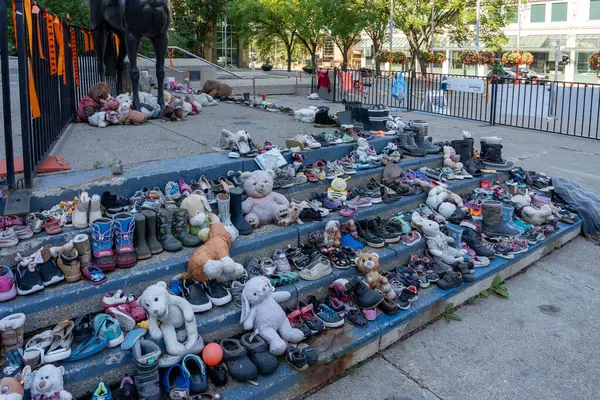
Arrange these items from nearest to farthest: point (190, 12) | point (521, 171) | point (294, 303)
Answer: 1. point (294, 303)
2. point (521, 171)
3. point (190, 12)

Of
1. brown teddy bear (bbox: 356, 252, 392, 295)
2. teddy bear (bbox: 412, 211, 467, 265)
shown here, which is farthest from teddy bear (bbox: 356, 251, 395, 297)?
teddy bear (bbox: 412, 211, 467, 265)

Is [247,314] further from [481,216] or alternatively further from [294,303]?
[481,216]

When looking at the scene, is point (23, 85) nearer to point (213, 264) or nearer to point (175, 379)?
point (213, 264)

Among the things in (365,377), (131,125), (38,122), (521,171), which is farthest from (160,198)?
(521,171)

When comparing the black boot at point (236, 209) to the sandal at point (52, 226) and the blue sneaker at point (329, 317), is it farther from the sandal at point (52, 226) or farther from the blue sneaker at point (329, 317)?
the sandal at point (52, 226)

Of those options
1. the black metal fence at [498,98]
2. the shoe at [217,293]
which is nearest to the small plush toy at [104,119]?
the shoe at [217,293]

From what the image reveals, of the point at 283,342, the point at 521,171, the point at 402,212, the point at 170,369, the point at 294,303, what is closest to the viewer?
the point at 170,369

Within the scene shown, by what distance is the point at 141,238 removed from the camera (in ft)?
13.0

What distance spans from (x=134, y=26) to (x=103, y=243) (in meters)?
4.18

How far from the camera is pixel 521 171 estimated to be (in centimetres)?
734

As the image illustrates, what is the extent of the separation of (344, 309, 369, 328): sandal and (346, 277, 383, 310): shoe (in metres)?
0.09

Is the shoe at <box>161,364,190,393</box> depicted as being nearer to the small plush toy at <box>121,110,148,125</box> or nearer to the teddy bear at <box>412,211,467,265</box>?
the teddy bear at <box>412,211,467,265</box>

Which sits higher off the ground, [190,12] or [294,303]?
[190,12]

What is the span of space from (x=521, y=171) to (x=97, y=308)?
20.0 ft
